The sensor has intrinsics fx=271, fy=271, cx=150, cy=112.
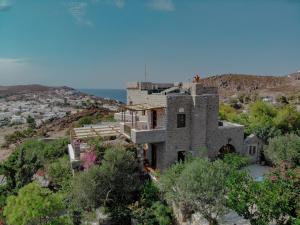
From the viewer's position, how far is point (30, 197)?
47.8ft

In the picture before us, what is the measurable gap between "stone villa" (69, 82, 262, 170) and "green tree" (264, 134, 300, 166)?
8.92 feet

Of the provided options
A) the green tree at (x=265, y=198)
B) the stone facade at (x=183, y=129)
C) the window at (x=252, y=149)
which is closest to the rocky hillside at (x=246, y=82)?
the window at (x=252, y=149)

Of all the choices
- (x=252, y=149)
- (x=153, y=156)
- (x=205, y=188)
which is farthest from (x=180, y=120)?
(x=205, y=188)

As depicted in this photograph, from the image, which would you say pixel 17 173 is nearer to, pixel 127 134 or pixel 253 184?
pixel 127 134

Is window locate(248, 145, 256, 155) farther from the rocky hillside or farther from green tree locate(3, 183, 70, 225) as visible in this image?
the rocky hillside

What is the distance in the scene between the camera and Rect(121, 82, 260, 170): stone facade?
20391 millimetres

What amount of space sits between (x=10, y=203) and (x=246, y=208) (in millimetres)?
12651

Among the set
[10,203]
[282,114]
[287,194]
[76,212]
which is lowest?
[76,212]

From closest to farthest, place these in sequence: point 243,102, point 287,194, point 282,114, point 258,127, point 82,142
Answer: point 287,194 → point 82,142 → point 258,127 → point 282,114 → point 243,102

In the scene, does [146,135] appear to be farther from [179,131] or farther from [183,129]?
[183,129]

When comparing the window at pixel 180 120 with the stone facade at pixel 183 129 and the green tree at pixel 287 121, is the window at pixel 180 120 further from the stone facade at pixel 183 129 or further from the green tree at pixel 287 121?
the green tree at pixel 287 121

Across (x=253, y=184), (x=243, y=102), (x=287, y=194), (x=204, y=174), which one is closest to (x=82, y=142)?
(x=204, y=174)

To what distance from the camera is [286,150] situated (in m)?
20.2

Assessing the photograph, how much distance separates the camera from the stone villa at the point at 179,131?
20.4 metres
